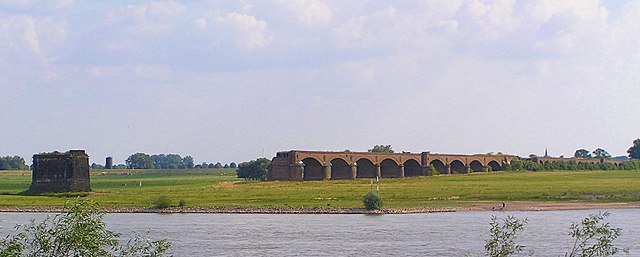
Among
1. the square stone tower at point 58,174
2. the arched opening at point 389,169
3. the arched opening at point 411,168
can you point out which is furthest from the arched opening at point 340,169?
the square stone tower at point 58,174

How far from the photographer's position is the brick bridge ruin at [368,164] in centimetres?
12469

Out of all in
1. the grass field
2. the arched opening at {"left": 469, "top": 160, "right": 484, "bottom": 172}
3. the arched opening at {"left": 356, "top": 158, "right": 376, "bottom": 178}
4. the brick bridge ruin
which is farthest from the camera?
the arched opening at {"left": 469, "top": 160, "right": 484, "bottom": 172}

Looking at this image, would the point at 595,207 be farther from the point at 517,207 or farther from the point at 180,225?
the point at 180,225

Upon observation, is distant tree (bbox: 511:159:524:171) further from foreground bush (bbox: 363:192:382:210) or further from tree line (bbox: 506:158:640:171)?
foreground bush (bbox: 363:192:382:210)

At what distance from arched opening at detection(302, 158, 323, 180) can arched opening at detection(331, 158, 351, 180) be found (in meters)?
3.53

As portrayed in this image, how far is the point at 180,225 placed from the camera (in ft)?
209

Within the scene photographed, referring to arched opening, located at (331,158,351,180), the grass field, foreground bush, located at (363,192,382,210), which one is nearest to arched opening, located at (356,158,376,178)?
arched opening, located at (331,158,351,180)

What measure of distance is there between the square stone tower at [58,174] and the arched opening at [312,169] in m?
33.3

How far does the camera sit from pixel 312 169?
12938 centimetres

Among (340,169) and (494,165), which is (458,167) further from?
(340,169)

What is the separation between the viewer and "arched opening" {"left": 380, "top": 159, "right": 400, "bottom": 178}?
5561 inches

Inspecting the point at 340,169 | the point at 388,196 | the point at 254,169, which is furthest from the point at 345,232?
the point at 254,169

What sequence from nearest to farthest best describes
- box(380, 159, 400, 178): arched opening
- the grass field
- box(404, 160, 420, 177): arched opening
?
the grass field, box(380, 159, 400, 178): arched opening, box(404, 160, 420, 177): arched opening

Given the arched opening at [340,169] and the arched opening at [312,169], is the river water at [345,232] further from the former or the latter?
the arched opening at [340,169]
